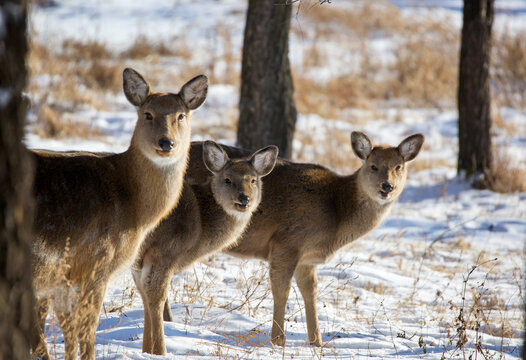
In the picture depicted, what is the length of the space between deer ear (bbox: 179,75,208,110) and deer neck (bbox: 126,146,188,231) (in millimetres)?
586

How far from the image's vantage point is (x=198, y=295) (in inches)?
283

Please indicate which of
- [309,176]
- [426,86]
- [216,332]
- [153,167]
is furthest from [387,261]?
[426,86]

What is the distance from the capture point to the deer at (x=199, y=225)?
5.77 m

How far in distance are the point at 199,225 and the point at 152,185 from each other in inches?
38.2

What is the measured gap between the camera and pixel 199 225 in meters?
6.24

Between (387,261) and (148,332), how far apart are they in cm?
472

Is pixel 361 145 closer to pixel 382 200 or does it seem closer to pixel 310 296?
Result: pixel 382 200

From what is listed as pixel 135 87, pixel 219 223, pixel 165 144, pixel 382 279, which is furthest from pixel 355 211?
pixel 135 87

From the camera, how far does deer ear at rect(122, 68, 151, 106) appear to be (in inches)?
225

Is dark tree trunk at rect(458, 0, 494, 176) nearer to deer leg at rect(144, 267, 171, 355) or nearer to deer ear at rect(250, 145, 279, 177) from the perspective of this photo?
deer ear at rect(250, 145, 279, 177)

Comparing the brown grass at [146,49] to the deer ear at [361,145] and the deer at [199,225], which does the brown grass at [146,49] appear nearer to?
the deer ear at [361,145]

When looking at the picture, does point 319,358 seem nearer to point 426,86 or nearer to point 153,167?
point 153,167

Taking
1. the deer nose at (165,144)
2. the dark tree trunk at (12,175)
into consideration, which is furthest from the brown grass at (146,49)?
the dark tree trunk at (12,175)

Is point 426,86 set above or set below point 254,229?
above
